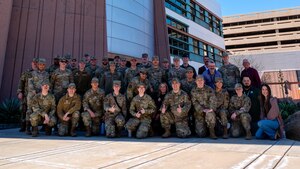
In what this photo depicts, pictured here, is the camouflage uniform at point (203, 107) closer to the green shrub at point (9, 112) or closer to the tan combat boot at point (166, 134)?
the tan combat boot at point (166, 134)

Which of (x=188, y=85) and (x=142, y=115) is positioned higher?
(x=188, y=85)

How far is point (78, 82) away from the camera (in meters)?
6.86

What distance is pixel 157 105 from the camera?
601 cm

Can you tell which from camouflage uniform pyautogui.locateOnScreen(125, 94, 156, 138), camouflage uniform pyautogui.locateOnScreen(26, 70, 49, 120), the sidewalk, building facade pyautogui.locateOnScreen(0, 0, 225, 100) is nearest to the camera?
the sidewalk

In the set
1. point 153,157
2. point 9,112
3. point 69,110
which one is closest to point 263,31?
point 9,112

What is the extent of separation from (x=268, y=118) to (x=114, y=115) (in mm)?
3378

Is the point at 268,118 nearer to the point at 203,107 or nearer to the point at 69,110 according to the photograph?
the point at 203,107

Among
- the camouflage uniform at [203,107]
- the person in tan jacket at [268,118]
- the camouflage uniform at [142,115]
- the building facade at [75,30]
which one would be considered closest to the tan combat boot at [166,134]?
the camouflage uniform at [142,115]

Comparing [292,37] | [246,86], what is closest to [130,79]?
[246,86]

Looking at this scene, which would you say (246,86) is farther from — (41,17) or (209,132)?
(41,17)

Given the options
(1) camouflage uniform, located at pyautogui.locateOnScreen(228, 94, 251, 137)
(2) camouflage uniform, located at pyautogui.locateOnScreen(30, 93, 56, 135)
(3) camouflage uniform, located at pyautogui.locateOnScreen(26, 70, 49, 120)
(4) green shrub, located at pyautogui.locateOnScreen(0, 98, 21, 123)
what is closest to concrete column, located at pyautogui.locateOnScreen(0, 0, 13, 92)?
(4) green shrub, located at pyautogui.locateOnScreen(0, 98, 21, 123)

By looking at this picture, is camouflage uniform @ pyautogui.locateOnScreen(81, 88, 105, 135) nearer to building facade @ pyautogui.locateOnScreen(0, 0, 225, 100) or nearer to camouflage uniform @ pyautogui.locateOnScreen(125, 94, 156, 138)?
camouflage uniform @ pyautogui.locateOnScreen(125, 94, 156, 138)

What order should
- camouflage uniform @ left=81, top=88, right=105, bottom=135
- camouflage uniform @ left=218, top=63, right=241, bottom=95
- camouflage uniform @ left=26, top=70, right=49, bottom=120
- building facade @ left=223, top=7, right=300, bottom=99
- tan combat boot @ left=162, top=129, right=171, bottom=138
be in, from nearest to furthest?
tan combat boot @ left=162, top=129, right=171, bottom=138 < camouflage uniform @ left=81, top=88, right=105, bottom=135 < camouflage uniform @ left=26, top=70, right=49, bottom=120 < camouflage uniform @ left=218, top=63, right=241, bottom=95 < building facade @ left=223, top=7, right=300, bottom=99

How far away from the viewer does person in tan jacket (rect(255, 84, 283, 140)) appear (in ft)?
15.9
